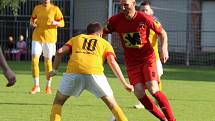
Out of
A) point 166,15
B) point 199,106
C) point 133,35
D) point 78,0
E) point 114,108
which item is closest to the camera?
point 114,108

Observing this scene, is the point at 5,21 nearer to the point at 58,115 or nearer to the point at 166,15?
the point at 166,15

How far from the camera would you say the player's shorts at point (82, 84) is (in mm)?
9688

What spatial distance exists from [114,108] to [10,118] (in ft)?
8.86

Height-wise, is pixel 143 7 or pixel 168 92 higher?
pixel 143 7

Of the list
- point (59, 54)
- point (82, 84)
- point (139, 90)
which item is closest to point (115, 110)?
point (82, 84)

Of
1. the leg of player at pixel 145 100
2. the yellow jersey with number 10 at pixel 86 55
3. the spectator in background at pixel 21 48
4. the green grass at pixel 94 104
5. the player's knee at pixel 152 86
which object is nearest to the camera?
the yellow jersey with number 10 at pixel 86 55

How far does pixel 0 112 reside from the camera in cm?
1252

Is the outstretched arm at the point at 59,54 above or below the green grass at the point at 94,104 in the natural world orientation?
above

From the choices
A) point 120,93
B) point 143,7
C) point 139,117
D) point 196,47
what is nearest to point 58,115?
point 139,117

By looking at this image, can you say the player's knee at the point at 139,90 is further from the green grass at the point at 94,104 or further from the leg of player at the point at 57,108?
the leg of player at the point at 57,108

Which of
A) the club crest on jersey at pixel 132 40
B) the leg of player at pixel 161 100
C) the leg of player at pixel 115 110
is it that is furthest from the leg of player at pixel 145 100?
the leg of player at pixel 115 110

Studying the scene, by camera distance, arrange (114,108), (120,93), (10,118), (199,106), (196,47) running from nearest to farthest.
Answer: (114,108) → (10,118) → (199,106) → (120,93) → (196,47)

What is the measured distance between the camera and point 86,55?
983 cm

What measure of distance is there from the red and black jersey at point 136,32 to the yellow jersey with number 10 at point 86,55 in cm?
110
